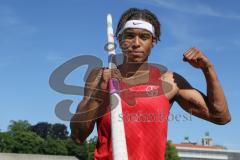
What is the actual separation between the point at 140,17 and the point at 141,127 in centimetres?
86

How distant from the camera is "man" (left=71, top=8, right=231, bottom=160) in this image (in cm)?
380

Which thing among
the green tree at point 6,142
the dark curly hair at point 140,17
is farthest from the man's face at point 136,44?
the green tree at point 6,142

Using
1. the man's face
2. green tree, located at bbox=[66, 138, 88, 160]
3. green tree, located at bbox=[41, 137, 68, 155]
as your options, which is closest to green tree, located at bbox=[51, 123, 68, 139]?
green tree, located at bbox=[66, 138, 88, 160]

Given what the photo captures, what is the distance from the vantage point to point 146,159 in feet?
12.2

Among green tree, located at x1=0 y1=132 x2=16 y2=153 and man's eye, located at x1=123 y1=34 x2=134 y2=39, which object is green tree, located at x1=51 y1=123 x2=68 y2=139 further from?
man's eye, located at x1=123 y1=34 x2=134 y2=39

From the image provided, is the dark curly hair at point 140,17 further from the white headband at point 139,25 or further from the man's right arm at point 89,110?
the man's right arm at point 89,110

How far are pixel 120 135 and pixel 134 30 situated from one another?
0.95m

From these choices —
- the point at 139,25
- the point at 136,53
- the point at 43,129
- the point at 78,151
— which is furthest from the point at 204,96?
the point at 43,129

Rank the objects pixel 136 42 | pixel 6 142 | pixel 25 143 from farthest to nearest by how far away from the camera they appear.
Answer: pixel 6 142
pixel 25 143
pixel 136 42

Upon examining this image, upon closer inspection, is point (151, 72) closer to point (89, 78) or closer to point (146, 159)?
point (89, 78)

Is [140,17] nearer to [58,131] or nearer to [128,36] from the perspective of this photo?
[128,36]

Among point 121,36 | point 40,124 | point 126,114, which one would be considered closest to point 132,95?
point 126,114

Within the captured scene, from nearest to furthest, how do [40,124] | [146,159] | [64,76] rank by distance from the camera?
[146,159]
[64,76]
[40,124]

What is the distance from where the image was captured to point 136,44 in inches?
155
